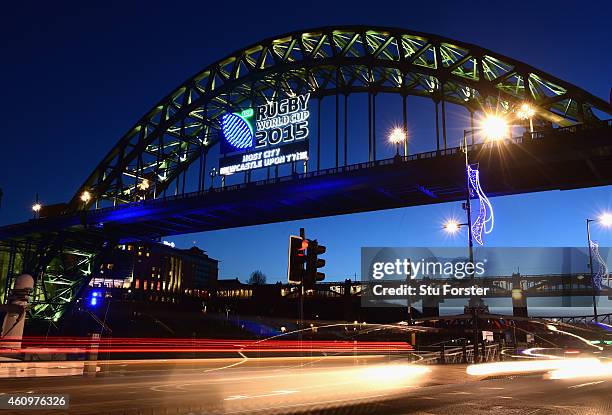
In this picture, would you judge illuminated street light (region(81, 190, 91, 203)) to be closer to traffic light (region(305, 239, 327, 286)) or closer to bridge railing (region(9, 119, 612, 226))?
bridge railing (region(9, 119, 612, 226))

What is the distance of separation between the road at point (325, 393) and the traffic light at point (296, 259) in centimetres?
289

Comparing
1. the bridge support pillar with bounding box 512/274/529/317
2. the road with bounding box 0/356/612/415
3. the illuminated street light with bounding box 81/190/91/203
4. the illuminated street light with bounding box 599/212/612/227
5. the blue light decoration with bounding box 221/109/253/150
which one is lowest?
the road with bounding box 0/356/612/415

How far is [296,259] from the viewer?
1406 centimetres

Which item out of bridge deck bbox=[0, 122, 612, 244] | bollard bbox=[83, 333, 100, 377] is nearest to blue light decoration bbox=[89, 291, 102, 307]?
bridge deck bbox=[0, 122, 612, 244]

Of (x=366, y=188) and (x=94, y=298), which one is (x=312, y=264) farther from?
(x=94, y=298)

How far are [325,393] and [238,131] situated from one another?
2013 inches

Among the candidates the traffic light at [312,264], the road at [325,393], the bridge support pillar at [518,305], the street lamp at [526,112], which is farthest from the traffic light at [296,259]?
the bridge support pillar at [518,305]

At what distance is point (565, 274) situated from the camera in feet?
406

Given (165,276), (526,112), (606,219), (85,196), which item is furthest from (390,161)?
(165,276)

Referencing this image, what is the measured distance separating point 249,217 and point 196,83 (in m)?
18.5

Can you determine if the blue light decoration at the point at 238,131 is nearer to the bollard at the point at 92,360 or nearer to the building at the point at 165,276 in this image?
the bollard at the point at 92,360

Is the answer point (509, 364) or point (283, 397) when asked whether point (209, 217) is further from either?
point (283, 397)

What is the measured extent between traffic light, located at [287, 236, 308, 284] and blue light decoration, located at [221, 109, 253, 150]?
1904 inches

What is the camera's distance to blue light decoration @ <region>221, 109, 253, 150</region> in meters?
62.1
